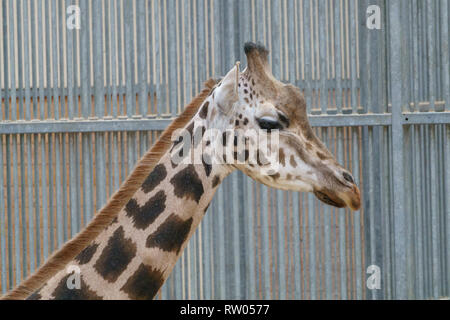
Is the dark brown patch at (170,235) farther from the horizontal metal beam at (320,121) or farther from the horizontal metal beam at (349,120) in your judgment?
A: the horizontal metal beam at (349,120)

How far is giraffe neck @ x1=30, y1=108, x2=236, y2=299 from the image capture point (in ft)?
7.86

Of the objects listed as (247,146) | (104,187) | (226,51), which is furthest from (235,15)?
(247,146)

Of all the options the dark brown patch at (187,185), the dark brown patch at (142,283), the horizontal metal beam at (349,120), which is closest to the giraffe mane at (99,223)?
the dark brown patch at (187,185)

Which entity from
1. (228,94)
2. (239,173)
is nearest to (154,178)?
(228,94)

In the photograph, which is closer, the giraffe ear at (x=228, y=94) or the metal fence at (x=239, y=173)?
the giraffe ear at (x=228, y=94)

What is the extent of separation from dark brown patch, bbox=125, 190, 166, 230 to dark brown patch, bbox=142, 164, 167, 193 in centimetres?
4

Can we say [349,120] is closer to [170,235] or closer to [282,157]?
[282,157]

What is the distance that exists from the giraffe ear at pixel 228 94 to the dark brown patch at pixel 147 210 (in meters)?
0.43

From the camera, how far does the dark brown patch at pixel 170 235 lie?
2.44 m

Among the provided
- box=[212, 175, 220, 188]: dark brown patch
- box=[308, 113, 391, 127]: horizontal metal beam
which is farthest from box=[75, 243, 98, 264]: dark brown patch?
box=[308, 113, 391, 127]: horizontal metal beam

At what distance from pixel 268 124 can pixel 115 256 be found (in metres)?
0.78

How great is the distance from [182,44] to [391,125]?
170 cm

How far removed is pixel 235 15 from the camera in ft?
16.0
